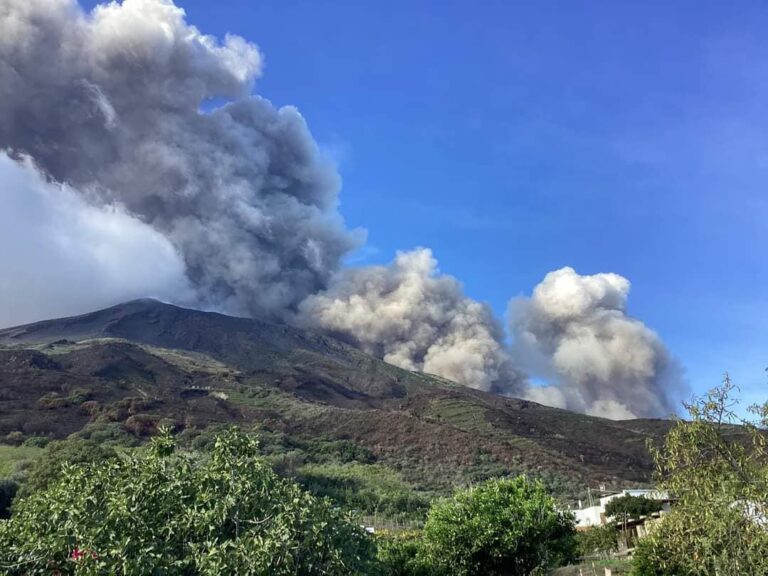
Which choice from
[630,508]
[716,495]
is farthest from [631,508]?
[716,495]

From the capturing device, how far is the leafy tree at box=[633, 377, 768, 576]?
1105 cm

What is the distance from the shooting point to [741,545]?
11.1 meters

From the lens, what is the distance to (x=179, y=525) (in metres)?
11.2

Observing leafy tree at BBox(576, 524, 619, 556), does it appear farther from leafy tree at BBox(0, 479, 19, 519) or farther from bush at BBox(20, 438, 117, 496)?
leafy tree at BBox(0, 479, 19, 519)

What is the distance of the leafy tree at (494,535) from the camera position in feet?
71.5

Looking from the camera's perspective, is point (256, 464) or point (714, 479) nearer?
point (714, 479)

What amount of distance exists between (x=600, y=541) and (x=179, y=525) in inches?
1600

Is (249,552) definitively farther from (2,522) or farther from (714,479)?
(714,479)

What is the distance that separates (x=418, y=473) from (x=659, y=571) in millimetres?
75575

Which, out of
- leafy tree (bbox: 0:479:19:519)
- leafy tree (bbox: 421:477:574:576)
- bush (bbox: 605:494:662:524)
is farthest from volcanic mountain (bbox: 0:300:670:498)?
leafy tree (bbox: 421:477:574:576)

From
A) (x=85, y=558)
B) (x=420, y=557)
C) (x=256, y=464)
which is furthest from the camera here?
(x=420, y=557)

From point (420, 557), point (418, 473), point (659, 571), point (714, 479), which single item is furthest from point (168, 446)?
point (418, 473)

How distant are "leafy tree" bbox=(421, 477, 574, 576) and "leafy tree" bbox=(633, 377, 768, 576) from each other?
369 inches

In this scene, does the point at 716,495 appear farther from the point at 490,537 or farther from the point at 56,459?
the point at 56,459
